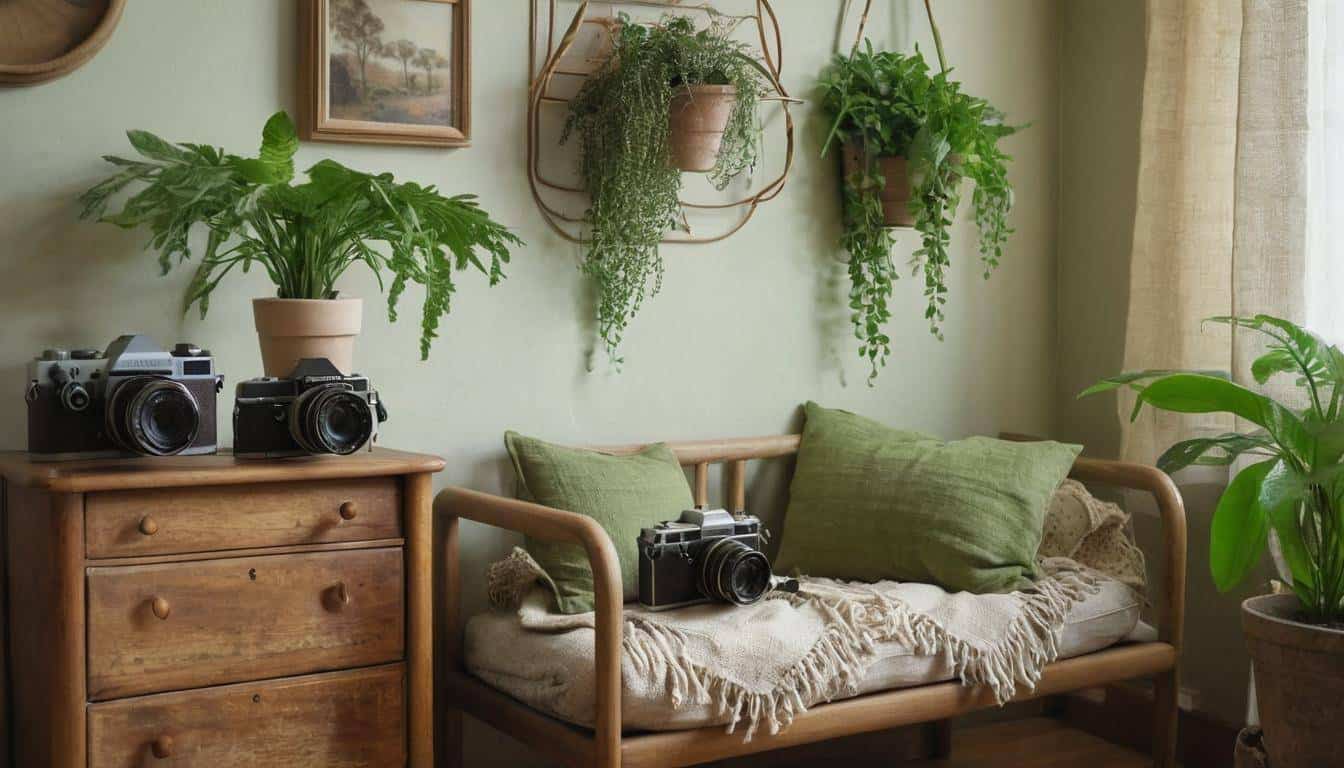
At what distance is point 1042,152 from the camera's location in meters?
3.18

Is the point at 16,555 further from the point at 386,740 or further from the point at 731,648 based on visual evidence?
the point at 731,648

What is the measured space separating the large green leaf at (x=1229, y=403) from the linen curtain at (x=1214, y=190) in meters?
0.47

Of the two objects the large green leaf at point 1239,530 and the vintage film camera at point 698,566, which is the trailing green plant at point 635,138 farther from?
the large green leaf at point 1239,530

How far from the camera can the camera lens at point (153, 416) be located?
181cm

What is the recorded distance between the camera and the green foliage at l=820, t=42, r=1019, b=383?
273 cm

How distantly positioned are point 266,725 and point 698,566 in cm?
73

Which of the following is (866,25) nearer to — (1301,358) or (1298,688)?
(1301,358)

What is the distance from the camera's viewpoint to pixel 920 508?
2498 millimetres

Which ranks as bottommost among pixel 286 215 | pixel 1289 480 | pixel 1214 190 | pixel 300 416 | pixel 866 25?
pixel 1289 480

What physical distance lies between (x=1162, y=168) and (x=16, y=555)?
7.75 ft

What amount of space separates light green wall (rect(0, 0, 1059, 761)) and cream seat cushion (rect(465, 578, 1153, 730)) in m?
0.33

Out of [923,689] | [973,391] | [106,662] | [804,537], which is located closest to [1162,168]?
[973,391]

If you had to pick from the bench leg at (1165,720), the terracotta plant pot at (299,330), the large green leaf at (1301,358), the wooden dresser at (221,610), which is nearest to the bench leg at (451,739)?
the wooden dresser at (221,610)

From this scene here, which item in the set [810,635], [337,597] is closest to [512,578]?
[337,597]
